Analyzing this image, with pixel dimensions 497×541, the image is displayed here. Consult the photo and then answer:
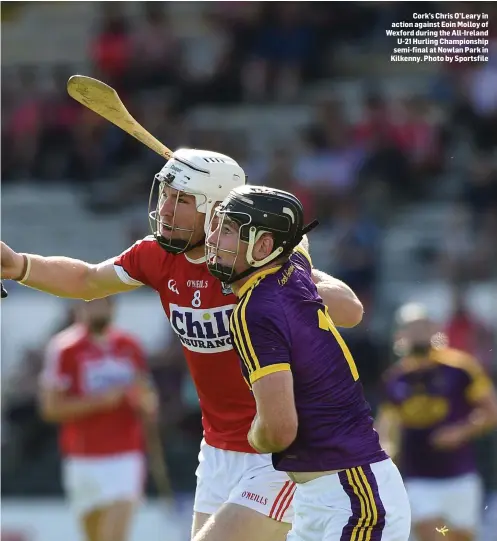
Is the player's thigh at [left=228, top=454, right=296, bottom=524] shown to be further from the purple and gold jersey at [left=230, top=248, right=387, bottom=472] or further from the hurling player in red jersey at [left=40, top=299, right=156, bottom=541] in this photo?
the hurling player in red jersey at [left=40, top=299, right=156, bottom=541]

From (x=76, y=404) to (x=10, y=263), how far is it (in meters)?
4.48

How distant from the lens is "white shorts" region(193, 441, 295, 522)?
4734 mm

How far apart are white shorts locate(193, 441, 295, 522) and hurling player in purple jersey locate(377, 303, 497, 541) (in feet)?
13.0

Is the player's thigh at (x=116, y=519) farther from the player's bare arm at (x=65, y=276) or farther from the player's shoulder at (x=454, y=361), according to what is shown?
the player's bare arm at (x=65, y=276)

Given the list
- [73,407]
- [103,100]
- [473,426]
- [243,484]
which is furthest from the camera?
[73,407]

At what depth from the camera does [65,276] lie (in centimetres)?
496

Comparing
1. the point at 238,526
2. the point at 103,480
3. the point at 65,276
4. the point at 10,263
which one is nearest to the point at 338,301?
the point at 238,526

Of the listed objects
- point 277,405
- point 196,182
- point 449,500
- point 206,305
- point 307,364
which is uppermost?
point 196,182

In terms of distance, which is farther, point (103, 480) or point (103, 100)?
point (103, 480)

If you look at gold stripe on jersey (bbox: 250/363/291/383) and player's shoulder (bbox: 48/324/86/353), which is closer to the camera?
gold stripe on jersey (bbox: 250/363/291/383)

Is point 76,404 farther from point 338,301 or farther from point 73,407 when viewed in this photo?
point 338,301

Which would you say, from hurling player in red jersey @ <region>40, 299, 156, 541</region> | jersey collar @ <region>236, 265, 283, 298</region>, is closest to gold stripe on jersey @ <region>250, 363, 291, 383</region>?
jersey collar @ <region>236, 265, 283, 298</region>

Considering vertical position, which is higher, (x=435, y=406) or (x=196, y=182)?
(x=196, y=182)

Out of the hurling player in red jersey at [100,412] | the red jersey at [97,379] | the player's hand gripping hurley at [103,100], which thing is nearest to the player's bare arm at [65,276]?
the player's hand gripping hurley at [103,100]
